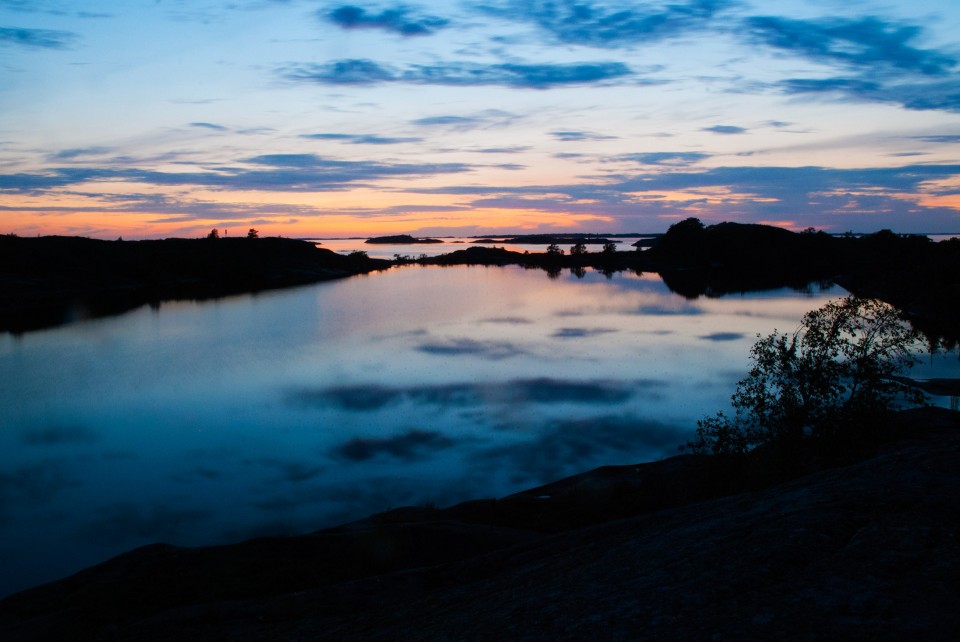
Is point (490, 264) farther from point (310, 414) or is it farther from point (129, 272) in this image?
point (310, 414)

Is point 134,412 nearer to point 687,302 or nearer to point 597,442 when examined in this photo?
point 597,442

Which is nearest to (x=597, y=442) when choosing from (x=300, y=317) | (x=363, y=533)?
(x=363, y=533)

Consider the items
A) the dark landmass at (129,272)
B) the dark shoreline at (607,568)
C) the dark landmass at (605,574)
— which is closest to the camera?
the dark landmass at (605,574)

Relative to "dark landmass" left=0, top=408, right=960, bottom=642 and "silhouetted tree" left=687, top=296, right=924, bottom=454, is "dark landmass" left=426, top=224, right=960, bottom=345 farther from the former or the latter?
"dark landmass" left=0, top=408, right=960, bottom=642

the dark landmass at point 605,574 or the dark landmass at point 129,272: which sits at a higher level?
the dark landmass at point 129,272

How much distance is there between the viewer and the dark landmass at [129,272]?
79775mm

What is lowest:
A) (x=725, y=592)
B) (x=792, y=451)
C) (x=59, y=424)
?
(x=59, y=424)

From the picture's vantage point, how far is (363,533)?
16953 mm

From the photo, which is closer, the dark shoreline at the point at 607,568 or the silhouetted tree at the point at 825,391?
the dark shoreline at the point at 607,568

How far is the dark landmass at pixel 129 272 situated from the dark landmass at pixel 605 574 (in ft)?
191

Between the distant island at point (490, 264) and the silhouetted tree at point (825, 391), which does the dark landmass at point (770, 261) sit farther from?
the silhouetted tree at point (825, 391)

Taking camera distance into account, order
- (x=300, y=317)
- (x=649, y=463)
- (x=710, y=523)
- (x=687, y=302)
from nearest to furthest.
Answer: (x=710, y=523) → (x=649, y=463) → (x=300, y=317) → (x=687, y=302)

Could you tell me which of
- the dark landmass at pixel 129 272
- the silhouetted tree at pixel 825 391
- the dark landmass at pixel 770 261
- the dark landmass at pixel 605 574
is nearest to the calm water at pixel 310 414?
the dark landmass at pixel 605 574

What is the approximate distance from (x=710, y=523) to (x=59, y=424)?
32.6 m
